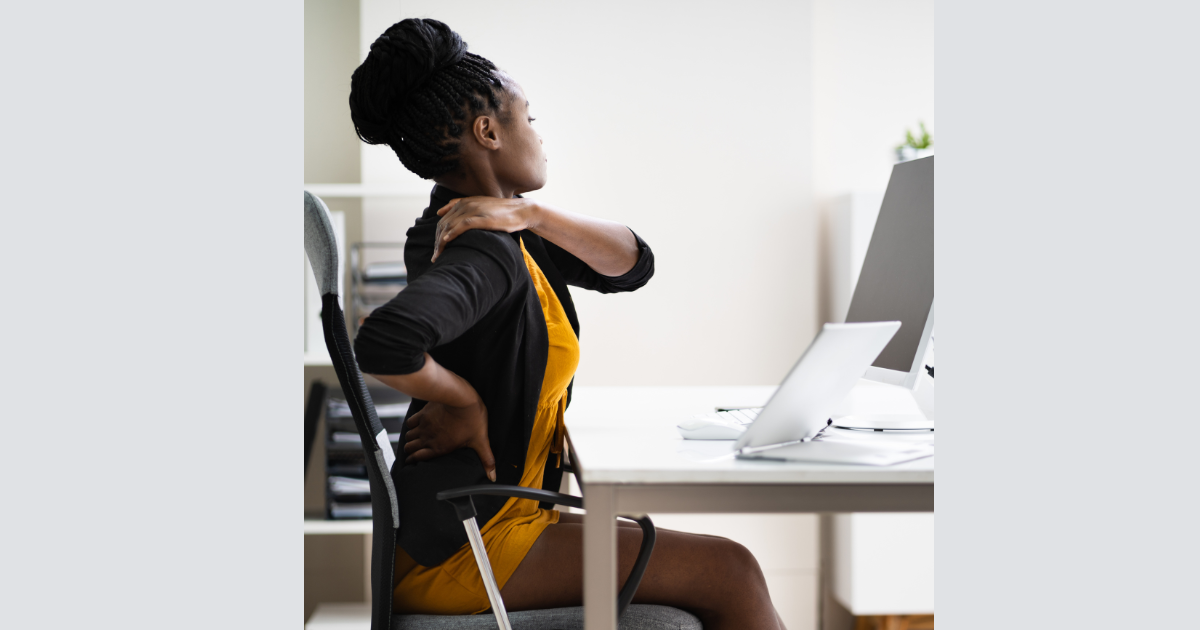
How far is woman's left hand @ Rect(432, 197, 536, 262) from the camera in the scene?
95 centimetres

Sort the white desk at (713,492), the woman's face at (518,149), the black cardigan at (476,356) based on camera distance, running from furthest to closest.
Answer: the woman's face at (518,149), the black cardigan at (476,356), the white desk at (713,492)

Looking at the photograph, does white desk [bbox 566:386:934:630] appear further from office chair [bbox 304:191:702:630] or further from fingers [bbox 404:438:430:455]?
fingers [bbox 404:438:430:455]

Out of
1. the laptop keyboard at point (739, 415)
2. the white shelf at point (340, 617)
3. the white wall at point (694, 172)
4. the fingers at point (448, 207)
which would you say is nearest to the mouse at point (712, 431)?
the laptop keyboard at point (739, 415)

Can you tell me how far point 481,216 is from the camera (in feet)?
3.13

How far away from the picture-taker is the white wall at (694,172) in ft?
8.25

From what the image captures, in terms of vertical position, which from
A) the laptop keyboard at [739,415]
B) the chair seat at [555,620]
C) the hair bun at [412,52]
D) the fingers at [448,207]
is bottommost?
the chair seat at [555,620]

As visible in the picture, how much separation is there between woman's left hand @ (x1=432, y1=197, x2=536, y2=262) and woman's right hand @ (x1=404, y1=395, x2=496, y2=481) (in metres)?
0.19

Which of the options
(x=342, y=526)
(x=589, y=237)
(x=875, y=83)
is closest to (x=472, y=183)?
(x=589, y=237)

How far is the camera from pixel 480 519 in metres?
0.96

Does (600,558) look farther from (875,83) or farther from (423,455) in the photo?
(875,83)

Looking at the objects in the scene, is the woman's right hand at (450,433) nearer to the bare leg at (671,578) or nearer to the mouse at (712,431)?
the bare leg at (671,578)

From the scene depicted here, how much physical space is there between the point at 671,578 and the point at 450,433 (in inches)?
12.9

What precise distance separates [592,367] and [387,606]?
1595 millimetres

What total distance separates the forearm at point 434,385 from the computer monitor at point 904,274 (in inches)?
24.0
